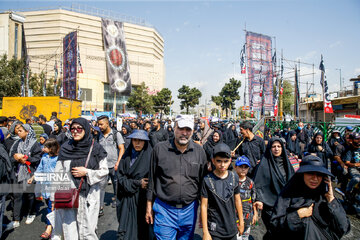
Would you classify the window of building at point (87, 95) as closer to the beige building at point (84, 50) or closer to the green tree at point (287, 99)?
the beige building at point (84, 50)

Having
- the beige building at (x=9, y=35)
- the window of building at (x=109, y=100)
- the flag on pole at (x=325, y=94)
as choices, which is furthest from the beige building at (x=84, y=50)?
the flag on pole at (x=325, y=94)

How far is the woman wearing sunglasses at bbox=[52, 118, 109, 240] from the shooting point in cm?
290

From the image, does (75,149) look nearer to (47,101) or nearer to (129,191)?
(129,191)

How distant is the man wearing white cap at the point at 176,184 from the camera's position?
2.42m

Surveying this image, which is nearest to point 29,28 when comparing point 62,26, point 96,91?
point 62,26

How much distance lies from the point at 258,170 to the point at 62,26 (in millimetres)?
68967

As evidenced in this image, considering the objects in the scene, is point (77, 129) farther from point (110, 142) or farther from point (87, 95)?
→ point (87, 95)

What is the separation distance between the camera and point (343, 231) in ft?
6.06

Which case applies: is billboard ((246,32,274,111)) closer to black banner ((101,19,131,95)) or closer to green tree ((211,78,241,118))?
green tree ((211,78,241,118))

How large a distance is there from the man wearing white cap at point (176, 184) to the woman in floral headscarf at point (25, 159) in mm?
3162

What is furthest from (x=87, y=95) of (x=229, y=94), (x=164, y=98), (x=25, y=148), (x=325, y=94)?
(x=25, y=148)

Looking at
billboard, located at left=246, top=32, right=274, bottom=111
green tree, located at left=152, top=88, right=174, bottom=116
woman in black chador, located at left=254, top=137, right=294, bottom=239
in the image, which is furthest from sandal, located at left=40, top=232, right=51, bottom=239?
green tree, located at left=152, top=88, right=174, bottom=116

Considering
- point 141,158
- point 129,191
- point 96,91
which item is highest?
point 96,91

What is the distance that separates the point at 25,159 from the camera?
4402 mm
